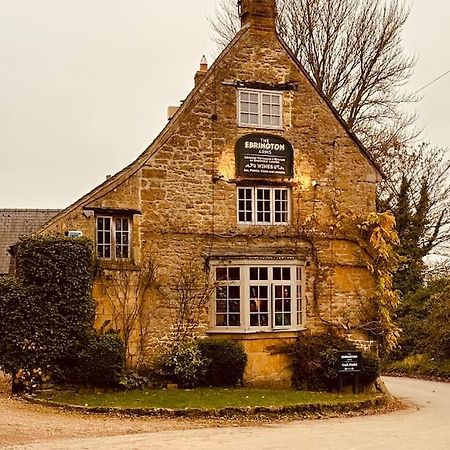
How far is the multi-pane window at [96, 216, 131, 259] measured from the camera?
2211 cm

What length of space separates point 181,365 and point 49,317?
153 inches

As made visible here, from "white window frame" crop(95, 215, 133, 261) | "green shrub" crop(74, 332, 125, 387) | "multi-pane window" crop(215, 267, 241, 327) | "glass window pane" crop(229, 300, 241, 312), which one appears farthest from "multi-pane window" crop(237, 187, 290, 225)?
"green shrub" crop(74, 332, 125, 387)

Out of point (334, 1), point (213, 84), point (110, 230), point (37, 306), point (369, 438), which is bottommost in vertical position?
point (369, 438)

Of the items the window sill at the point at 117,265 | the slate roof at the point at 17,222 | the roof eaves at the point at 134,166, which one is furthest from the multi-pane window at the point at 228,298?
the slate roof at the point at 17,222

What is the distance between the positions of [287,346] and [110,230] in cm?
604

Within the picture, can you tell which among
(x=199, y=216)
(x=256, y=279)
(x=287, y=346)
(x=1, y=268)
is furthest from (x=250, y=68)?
(x=1, y=268)

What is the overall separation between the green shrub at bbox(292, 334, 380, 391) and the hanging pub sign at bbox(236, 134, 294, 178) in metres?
4.97

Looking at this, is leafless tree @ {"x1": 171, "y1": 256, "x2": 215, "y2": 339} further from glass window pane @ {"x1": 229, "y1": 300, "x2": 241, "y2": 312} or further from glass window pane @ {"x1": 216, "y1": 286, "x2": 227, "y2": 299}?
glass window pane @ {"x1": 229, "y1": 300, "x2": 241, "y2": 312}

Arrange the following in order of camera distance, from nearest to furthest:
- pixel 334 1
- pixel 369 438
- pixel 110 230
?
1. pixel 369 438
2. pixel 110 230
3. pixel 334 1

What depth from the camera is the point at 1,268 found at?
3962 cm

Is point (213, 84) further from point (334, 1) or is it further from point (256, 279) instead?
point (334, 1)

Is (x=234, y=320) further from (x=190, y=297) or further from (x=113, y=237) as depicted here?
(x=113, y=237)

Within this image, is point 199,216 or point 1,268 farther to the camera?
point 1,268

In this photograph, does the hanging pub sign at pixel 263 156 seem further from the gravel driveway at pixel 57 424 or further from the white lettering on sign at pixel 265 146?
the gravel driveway at pixel 57 424
